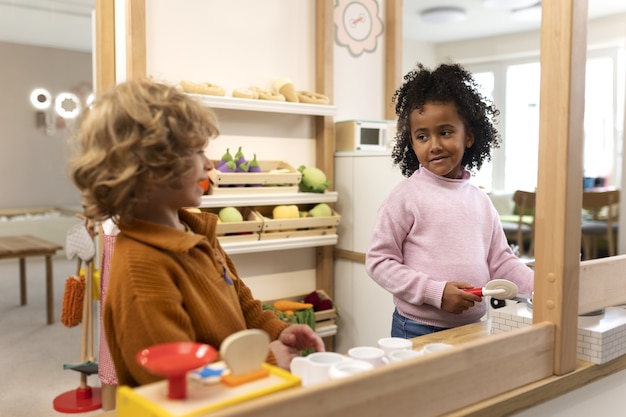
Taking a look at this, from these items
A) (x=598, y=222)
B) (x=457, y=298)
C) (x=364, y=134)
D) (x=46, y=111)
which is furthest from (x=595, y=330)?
(x=46, y=111)

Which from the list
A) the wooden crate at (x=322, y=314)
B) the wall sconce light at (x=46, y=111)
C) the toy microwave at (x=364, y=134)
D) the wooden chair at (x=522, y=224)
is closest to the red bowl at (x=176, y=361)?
the wooden crate at (x=322, y=314)

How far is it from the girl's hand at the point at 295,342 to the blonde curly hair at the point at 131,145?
299mm

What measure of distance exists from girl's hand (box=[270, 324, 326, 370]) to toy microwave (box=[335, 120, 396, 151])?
1934 mm

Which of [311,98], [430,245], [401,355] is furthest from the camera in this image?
[311,98]

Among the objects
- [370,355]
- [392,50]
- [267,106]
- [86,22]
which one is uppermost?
[86,22]

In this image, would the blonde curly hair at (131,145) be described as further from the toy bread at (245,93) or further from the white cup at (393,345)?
the toy bread at (245,93)

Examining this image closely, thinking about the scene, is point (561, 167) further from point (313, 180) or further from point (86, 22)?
point (86, 22)

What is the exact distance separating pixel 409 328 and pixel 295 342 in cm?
53

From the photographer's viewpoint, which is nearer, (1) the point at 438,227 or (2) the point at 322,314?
(1) the point at 438,227

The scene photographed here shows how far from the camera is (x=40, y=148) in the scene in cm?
750

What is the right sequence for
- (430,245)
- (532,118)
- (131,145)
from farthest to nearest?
(532,118)
(430,245)
(131,145)

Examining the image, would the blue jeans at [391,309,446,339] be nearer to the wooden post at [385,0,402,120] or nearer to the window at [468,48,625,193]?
the wooden post at [385,0,402,120]

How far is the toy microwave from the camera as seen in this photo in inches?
112

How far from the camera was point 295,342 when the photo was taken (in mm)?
975
